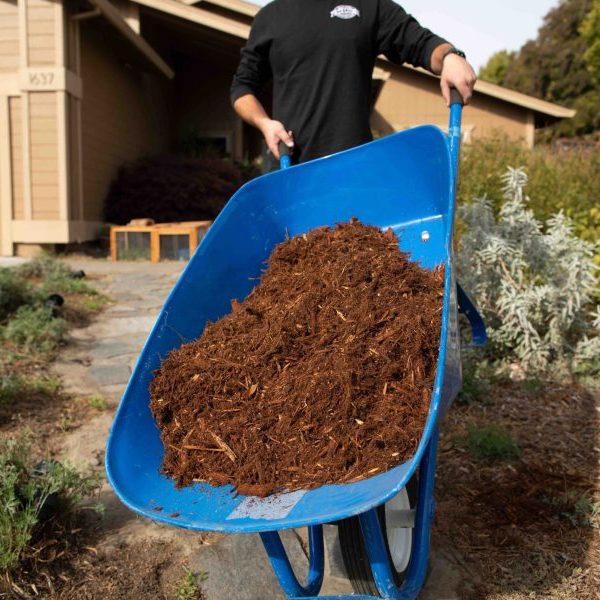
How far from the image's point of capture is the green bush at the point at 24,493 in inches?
65.4

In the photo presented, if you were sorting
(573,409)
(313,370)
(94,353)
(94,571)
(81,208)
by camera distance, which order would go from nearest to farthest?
(313,370) → (94,571) → (573,409) → (94,353) → (81,208)

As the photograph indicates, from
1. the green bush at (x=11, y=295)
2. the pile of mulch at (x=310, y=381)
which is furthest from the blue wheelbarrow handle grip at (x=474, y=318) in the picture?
the green bush at (x=11, y=295)

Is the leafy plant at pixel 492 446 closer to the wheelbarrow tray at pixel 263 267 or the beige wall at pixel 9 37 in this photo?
the wheelbarrow tray at pixel 263 267

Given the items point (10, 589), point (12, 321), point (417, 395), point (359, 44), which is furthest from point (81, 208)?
point (417, 395)

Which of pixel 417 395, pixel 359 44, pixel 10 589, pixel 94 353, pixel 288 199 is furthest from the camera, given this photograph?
pixel 94 353

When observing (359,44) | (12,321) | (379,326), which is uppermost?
(359,44)

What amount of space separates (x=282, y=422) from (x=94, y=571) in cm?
88

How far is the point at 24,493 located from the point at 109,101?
8.46 metres

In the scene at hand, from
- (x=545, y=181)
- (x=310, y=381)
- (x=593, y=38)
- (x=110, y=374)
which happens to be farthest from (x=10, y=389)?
(x=593, y=38)

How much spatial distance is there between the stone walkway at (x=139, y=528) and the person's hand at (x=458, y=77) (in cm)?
142

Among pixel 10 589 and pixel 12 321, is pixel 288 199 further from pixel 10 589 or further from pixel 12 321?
pixel 12 321

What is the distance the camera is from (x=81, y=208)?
26.4 ft

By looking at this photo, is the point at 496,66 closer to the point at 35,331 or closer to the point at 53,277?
the point at 53,277

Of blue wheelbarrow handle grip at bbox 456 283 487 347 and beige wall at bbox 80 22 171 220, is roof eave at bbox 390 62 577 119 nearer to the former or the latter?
beige wall at bbox 80 22 171 220
